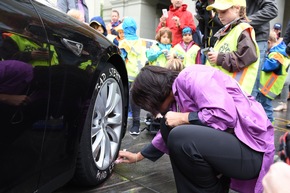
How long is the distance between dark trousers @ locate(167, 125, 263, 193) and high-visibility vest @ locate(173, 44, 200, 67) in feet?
8.96

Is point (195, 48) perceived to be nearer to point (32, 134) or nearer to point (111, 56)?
point (111, 56)

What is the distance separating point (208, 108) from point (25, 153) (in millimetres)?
907

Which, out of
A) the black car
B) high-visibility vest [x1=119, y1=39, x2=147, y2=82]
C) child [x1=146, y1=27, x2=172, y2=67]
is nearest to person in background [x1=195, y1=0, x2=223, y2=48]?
child [x1=146, y1=27, x2=172, y2=67]

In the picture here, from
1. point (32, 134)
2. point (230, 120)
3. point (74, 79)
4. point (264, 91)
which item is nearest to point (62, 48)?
point (74, 79)

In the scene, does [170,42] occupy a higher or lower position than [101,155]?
higher

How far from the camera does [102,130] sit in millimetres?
2219

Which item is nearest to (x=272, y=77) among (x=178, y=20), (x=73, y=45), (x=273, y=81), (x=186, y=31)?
(x=273, y=81)

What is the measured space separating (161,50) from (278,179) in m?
3.93

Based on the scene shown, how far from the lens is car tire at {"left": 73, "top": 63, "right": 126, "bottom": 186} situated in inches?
76.5

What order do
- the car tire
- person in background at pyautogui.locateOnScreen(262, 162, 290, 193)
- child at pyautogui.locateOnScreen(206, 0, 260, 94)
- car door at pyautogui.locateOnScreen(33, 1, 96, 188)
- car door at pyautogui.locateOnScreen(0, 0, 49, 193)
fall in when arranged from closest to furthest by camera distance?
person in background at pyautogui.locateOnScreen(262, 162, 290, 193)
car door at pyautogui.locateOnScreen(0, 0, 49, 193)
car door at pyautogui.locateOnScreen(33, 1, 96, 188)
the car tire
child at pyautogui.locateOnScreen(206, 0, 260, 94)

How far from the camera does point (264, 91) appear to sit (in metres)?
4.51

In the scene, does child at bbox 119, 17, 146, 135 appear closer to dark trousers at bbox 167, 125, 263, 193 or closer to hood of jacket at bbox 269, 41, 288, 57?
hood of jacket at bbox 269, 41, 288, 57

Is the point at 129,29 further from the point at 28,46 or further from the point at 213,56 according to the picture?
the point at 28,46

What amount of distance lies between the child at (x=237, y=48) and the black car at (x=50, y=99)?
3.22 feet
